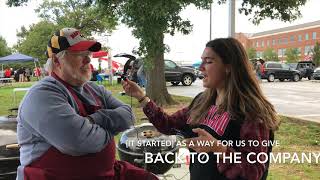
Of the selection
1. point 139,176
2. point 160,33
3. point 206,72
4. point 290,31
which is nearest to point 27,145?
point 139,176

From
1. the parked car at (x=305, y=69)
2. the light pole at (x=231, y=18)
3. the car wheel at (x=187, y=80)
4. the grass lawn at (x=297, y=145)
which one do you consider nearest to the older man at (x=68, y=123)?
the grass lawn at (x=297, y=145)

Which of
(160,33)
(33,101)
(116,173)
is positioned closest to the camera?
(33,101)

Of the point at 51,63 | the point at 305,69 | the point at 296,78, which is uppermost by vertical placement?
the point at 51,63

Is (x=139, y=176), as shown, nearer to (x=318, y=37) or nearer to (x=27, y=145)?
(x=27, y=145)

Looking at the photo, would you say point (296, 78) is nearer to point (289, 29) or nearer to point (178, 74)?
point (178, 74)

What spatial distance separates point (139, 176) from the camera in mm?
2725

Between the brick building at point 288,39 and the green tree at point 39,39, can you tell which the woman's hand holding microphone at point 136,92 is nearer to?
the green tree at point 39,39

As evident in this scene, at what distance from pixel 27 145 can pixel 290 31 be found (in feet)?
360

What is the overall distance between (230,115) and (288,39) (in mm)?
109856

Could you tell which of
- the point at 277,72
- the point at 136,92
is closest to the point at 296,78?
the point at 277,72

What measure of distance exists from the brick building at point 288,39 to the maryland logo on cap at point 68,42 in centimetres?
8935

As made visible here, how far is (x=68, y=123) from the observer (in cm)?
225

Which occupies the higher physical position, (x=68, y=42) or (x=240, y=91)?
(x=68, y=42)

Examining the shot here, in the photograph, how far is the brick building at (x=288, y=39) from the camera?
97125 millimetres
